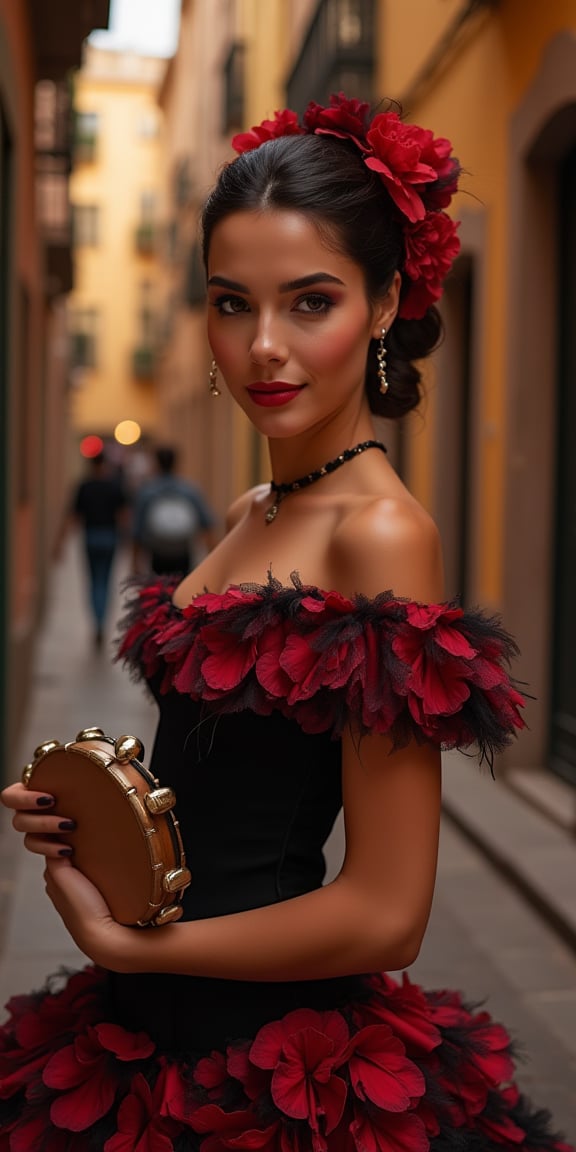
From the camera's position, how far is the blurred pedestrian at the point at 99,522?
40.0 ft

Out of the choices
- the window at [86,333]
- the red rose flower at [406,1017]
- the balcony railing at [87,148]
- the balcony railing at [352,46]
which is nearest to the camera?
the red rose flower at [406,1017]

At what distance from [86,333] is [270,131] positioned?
44380 millimetres

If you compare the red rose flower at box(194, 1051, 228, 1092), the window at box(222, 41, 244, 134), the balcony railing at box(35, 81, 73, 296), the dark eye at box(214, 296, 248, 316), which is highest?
the window at box(222, 41, 244, 134)

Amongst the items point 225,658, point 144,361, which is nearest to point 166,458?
point 225,658

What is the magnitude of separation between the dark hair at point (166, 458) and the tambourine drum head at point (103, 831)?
7.82m

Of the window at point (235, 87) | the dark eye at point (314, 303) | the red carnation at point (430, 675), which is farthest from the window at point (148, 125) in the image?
the red carnation at point (430, 675)

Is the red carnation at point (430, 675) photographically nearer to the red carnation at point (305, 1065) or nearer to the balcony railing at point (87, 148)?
the red carnation at point (305, 1065)

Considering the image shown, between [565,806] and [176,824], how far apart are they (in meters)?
4.83

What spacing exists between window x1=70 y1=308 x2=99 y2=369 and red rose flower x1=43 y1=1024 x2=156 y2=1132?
4386cm

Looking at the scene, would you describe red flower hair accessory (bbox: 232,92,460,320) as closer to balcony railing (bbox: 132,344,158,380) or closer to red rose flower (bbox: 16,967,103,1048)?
red rose flower (bbox: 16,967,103,1048)

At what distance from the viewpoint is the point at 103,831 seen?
5.40 feet

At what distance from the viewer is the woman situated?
1.62m

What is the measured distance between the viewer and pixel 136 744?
64.1 inches

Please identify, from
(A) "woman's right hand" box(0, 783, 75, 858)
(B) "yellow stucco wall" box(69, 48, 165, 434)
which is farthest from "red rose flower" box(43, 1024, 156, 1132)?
(B) "yellow stucco wall" box(69, 48, 165, 434)
